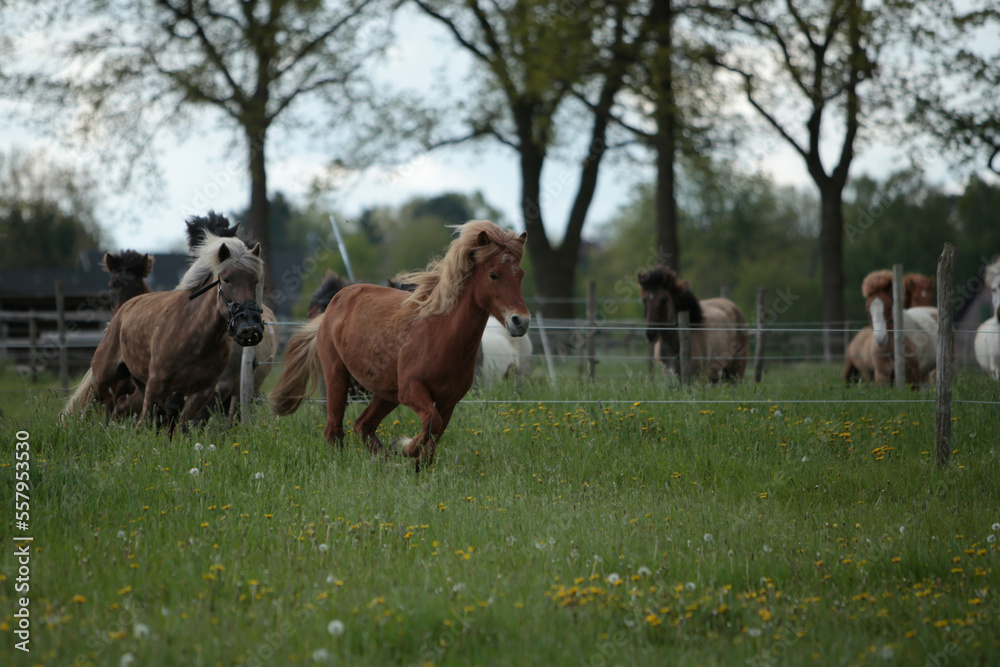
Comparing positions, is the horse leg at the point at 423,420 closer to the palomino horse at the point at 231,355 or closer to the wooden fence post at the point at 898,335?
the palomino horse at the point at 231,355

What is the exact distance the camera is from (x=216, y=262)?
6613mm

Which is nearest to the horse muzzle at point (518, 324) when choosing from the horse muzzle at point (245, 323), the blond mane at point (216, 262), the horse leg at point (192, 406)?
the horse muzzle at point (245, 323)

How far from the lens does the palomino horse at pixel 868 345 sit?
12102 mm

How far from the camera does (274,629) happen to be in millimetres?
3355

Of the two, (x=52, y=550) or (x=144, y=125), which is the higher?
(x=144, y=125)

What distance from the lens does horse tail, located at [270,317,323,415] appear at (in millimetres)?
7840

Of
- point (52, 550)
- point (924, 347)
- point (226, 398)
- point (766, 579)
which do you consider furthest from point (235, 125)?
point (766, 579)

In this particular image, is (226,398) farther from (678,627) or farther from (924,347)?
(924,347)

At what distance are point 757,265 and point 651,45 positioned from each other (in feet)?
114

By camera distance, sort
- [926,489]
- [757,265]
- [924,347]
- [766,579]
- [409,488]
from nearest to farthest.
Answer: [766,579] → [409,488] → [926,489] → [924,347] → [757,265]

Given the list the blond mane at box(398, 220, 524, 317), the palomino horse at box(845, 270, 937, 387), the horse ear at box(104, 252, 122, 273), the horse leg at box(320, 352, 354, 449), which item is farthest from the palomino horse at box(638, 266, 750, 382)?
the horse ear at box(104, 252, 122, 273)

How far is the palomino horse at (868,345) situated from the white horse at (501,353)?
4852 mm

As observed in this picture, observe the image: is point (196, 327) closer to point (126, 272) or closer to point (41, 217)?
point (126, 272)

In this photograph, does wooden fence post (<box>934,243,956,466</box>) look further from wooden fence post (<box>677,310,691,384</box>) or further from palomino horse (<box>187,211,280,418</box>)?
palomino horse (<box>187,211,280,418</box>)
